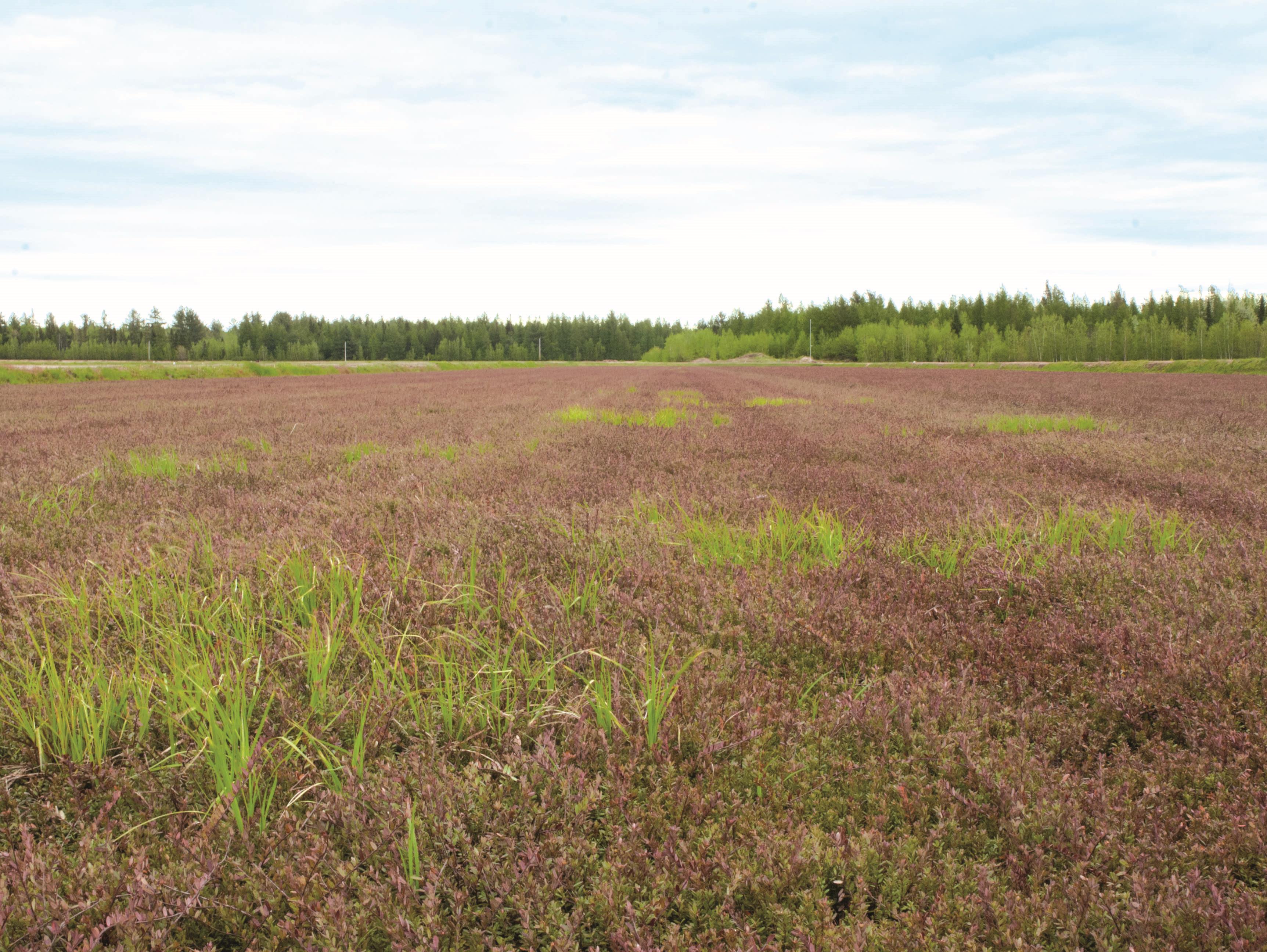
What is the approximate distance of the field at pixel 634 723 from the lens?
142 centimetres

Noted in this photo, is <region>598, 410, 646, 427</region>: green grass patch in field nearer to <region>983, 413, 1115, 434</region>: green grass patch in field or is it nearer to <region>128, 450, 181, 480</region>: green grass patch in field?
<region>983, 413, 1115, 434</region>: green grass patch in field

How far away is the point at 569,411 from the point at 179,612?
9121 millimetres

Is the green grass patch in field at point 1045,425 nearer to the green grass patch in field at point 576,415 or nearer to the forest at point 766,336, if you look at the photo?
the green grass patch in field at point 576,415

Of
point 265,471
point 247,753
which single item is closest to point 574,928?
point 247,753

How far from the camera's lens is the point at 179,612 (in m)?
2.85

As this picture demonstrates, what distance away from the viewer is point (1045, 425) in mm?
9719

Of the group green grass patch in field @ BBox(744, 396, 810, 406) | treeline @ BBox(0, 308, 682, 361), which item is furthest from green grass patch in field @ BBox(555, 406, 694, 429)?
treeline @ BBox(0, 308, 682, 361)

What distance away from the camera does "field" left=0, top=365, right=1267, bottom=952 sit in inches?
55.9

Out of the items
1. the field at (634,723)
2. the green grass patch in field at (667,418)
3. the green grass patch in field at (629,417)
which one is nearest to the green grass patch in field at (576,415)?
the green grass patch in field at (629,417)

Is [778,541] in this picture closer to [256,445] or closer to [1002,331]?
[256,445]

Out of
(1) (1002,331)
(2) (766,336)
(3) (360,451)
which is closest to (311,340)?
Result: (2) (766,336)

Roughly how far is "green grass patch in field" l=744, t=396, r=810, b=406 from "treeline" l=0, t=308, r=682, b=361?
126832 millimetres

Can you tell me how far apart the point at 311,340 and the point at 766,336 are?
3831 inches

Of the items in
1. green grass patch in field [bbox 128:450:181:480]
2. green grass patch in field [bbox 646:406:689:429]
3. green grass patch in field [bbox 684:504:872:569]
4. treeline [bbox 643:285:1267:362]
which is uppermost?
treeline [bbox 643:285:1267:362]
